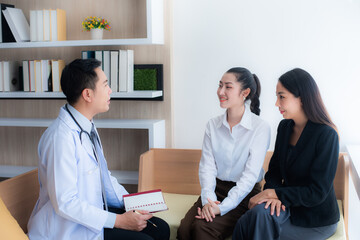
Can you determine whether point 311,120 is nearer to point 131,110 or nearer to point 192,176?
point 192,176

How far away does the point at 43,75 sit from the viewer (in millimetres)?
3027

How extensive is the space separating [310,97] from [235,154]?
1.77ft

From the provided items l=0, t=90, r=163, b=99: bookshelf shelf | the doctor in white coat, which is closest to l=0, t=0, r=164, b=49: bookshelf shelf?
l=0, t=90, r=163, b=99: bookshelf shelf

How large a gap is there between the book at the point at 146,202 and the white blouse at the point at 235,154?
0.97 ft

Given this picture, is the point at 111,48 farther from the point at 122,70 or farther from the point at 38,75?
the point at 38,75

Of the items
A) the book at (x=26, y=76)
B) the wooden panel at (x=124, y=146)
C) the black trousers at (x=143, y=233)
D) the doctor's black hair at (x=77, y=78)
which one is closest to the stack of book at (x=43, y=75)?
the book at (x=26, y=76)

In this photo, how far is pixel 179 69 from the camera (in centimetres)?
305

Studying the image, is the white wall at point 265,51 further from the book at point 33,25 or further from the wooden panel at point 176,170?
the book at point 33,25

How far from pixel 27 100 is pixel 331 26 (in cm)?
240

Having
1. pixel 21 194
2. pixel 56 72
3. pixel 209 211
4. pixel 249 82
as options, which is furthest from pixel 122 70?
pixel 209 211

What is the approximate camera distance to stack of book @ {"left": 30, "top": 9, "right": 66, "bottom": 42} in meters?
2.94

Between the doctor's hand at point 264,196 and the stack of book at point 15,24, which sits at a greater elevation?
the stack of book at point 15,24

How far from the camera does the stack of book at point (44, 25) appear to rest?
9.65 ft

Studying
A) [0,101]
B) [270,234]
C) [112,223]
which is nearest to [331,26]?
[270,234]
